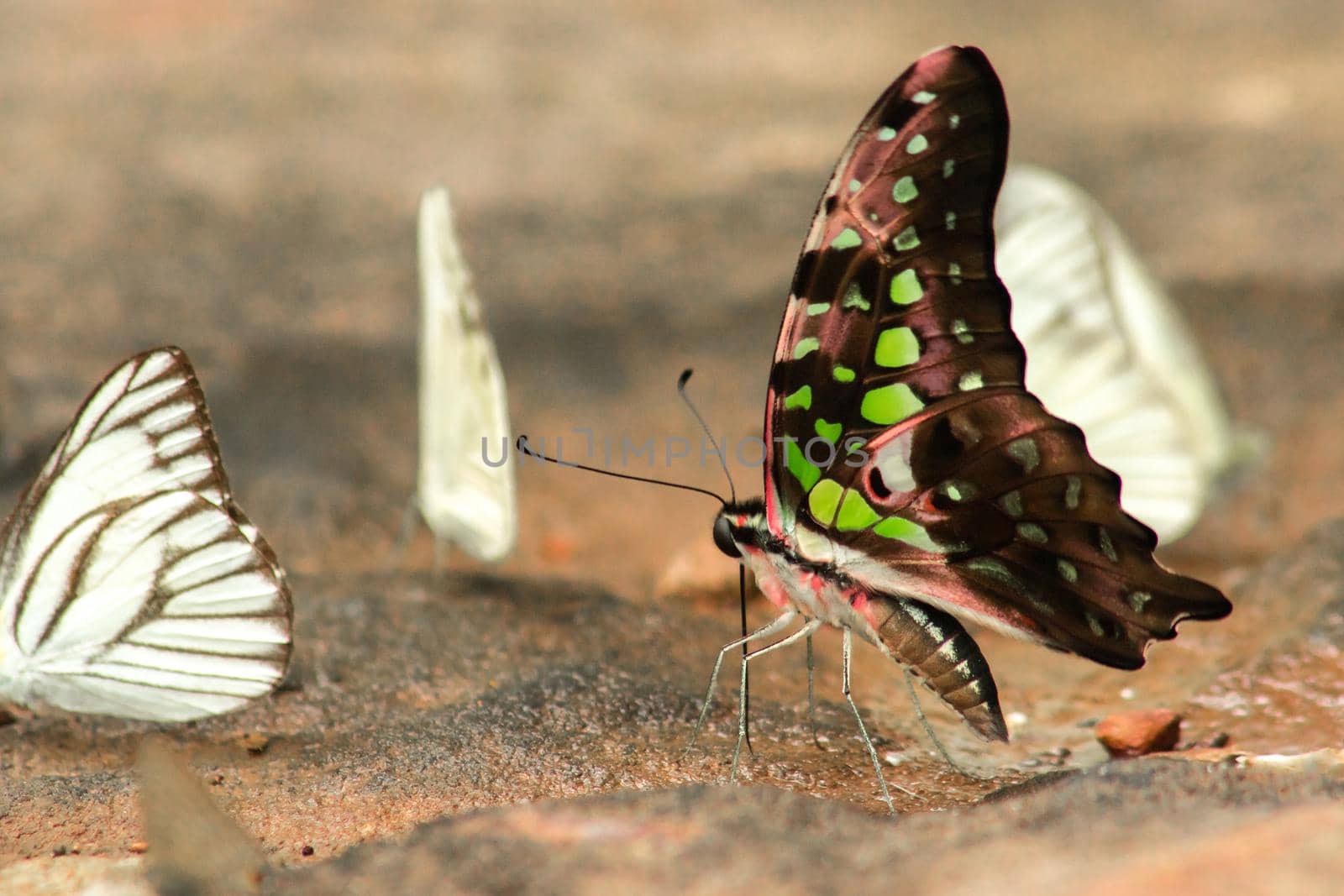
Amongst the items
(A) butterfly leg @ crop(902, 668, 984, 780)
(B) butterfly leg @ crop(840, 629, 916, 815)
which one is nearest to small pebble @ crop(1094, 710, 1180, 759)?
(A) butterfly leg @ crop(902, 668, 984, 780)

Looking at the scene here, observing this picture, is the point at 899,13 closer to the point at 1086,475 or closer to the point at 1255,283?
the point at 1255,283

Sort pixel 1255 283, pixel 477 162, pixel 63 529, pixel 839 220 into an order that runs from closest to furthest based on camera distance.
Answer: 1. pixel 839 220
2. pixel 63 529
3. pixel 1255 283
4. pixel 477 162

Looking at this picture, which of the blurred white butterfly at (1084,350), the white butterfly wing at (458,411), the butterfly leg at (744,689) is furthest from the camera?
the blurred white butterfly at (1084,350)

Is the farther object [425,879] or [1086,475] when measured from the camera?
[1086,475]

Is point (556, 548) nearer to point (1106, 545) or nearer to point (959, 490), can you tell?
point (959, 490)

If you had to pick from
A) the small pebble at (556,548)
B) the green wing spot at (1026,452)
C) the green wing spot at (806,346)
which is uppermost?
the green wing spot at (806,346)

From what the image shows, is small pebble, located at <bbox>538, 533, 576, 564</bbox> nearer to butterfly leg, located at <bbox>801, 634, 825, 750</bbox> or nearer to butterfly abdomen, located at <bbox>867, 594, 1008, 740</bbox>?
butterfly leg, located at <bbox>801, 634, 825, 750</bbox>

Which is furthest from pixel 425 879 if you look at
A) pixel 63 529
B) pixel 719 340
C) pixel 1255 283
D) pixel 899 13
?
pixel 899 13

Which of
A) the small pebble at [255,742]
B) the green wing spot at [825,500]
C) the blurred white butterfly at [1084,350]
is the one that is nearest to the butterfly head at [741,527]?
the green wing spot at [825,500]

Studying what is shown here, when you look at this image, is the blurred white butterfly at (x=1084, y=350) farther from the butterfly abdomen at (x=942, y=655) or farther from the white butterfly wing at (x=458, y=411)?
the white butterfly wing at (x=458, y=411)
